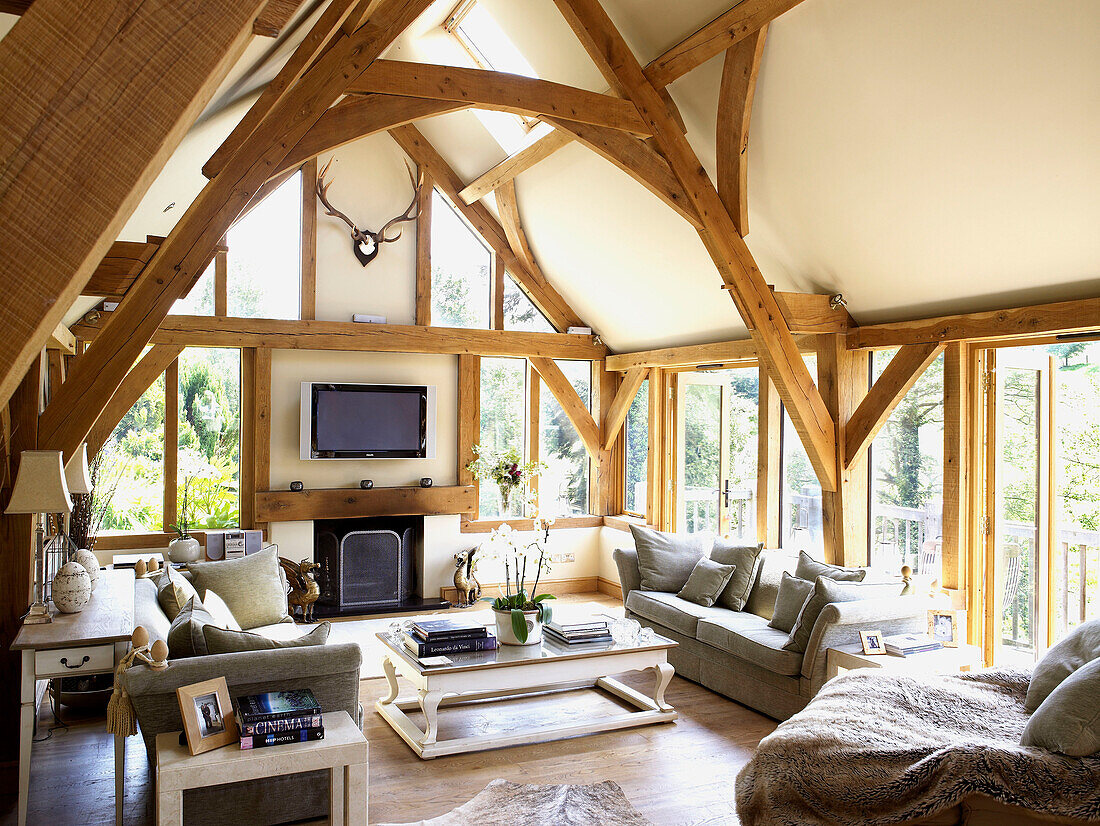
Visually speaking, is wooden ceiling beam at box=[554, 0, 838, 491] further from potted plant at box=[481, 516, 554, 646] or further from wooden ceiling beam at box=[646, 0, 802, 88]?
potted plant at box=[481, 516, 554, 646]

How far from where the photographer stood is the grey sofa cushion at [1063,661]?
3.24m

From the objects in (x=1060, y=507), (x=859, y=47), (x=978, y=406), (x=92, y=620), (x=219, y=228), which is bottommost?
(x=92, y=620)

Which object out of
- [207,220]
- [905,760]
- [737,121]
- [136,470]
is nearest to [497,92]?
[737,121]

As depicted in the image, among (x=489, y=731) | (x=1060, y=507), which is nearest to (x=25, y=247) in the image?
(x=489, y=731)

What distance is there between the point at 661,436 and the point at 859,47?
4833 mm

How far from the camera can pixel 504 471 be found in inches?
327

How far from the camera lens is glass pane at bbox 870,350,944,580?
5418 mm

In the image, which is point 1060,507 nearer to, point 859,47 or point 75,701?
point 859,47

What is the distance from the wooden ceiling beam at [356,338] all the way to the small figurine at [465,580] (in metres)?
1.99

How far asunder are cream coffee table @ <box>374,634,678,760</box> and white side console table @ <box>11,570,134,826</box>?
4.88 ft

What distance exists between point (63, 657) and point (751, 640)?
12.0 ft

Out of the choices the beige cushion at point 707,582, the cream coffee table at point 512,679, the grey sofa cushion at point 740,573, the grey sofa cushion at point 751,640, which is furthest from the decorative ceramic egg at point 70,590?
the grey sofa cushion at point 740,573

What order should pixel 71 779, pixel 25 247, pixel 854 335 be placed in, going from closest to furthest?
pixel 25 247
pixel 71 779
pixel 854 335

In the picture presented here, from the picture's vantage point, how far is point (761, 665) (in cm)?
502
